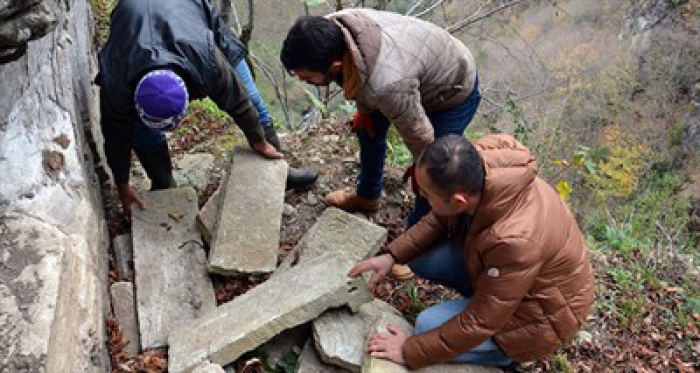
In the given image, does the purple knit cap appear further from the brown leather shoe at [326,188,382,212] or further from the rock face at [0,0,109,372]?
the brown leather shoe at [326,188,382,212]

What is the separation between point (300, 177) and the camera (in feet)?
12.7

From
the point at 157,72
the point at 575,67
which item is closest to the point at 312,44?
the point at 157,72

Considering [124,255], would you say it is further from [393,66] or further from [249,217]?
[393,66]

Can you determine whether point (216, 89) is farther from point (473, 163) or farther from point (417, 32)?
point (473, 163)

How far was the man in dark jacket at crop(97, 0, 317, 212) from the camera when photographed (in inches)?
99.9

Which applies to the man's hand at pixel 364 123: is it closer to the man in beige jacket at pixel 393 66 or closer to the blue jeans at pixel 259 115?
the man in beige jacket at pixel 393 66

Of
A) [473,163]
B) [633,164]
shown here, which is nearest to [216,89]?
[473,163]

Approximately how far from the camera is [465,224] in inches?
109

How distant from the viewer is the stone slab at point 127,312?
111 inches

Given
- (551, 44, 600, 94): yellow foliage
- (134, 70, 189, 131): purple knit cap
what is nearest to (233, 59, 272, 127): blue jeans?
(134, 70, 189, 131): purple knit cap

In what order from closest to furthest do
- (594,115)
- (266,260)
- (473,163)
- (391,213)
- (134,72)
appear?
(473,163) < (134,72) < (266,260) < (391,213) < (594,115)

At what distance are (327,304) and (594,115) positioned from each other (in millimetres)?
17439

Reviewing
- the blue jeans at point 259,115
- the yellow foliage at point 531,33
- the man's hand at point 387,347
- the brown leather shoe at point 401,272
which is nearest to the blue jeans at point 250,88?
the blue jeans at point 259,115

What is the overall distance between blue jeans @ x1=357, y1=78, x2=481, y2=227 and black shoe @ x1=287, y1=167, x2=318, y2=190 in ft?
1.22
